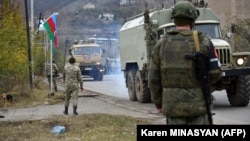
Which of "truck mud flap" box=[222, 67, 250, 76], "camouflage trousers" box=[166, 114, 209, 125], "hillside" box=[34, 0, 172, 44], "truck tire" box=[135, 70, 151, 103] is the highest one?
"hillside" box=[34, 0, 172, 44]

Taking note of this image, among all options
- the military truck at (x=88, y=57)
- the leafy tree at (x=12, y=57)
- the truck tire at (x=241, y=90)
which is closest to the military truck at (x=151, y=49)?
the truck tire at (x=241, y=90)

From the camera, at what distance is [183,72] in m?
5.06

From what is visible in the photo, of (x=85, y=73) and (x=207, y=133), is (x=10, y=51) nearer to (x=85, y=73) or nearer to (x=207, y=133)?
(x=207, y=133)

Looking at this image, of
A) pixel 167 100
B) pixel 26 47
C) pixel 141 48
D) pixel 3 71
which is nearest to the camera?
pixel 167 100

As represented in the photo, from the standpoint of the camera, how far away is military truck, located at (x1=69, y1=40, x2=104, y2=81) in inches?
1564

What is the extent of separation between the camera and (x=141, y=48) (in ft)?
57.5

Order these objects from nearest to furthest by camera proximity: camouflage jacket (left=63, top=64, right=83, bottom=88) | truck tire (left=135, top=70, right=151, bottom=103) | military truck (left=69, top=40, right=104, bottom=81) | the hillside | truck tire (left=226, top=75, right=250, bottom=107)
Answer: camouflage jacket (left=63, top=64, right=83, bottom=88)
truck tire (left=226, top=75, right=250, bottom=107)
truck tire (left=135, top=70, right=151, bottom=103)
military truck (left=69, top=40, right=104, bottom=81)
the hillside

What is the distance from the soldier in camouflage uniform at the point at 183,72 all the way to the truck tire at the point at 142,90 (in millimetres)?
12415

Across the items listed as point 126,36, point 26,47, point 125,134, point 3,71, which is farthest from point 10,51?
point 125,134

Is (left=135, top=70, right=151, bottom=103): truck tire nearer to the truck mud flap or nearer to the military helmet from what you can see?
the truck mud flap

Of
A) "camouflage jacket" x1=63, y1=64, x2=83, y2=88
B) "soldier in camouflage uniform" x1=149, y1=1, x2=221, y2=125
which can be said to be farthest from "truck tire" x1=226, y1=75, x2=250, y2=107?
"soldier in camouflage uniform" x1=149, y1=1, x2=221, y2=125

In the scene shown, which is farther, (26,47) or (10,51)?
(26,47)

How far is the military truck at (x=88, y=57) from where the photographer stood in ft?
130

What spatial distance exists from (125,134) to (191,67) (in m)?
5.02
